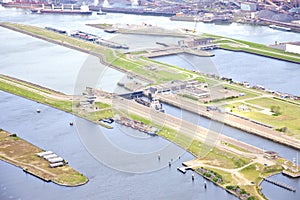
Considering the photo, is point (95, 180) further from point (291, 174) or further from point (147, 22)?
point (147, 22)

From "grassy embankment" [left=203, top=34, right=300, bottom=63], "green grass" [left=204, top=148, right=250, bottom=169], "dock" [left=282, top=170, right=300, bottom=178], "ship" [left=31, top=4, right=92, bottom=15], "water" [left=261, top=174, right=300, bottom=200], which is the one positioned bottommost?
"water" [left=261, top=174, right=300, bottom=200]

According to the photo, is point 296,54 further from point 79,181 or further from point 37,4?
point 37,4

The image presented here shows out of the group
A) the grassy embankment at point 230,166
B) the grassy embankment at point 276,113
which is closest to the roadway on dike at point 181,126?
the grassy embankment at point 230,166

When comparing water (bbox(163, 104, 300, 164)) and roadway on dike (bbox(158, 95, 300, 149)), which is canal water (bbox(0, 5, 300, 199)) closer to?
water (bbox(163, 104, 300, 164))

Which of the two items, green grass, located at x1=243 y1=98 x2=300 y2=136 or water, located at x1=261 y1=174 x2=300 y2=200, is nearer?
water, located at x1=261 y1=174 x2=300 y2=200

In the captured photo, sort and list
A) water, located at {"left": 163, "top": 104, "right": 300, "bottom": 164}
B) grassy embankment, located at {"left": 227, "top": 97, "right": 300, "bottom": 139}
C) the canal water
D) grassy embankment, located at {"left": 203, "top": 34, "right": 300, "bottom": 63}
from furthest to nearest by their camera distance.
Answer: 1. grassy embankment, located at {"left": 203, "top": 34, "right": 300, "bottom": 63}
2. grassy embankment, located at {"left": 227, "top": 97, "right": 300, "bottom": 139}
3. water, located at {"left": 163, "top": 104, "right": 300, "bottom": 164}
4. the canal water

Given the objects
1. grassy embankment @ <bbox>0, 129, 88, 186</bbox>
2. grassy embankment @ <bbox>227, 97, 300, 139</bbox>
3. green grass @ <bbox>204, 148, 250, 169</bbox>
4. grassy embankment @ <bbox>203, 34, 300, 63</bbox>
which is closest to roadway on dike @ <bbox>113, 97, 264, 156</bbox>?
green grass @ <bbox>204, 148, 250, 169</bbox>

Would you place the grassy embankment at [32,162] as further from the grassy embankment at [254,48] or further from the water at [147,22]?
the water at [147,22]

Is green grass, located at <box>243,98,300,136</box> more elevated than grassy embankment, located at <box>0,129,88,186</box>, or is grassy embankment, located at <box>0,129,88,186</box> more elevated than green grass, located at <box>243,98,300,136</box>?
green grass, located at <box>243,98,300,136</box>

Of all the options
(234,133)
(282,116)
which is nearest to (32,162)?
(234,133)
